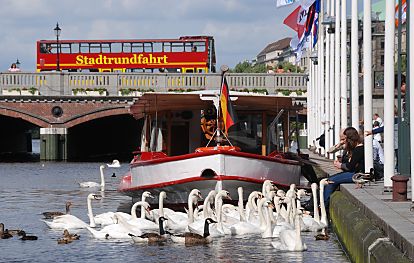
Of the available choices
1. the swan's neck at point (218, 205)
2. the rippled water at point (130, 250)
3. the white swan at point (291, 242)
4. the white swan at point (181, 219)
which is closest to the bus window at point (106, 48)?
the rippled water at point (130, 250)

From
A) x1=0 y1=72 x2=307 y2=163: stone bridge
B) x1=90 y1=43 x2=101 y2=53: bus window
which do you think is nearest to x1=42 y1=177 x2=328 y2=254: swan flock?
x1=0 y1=72 x2=307 y2=163: stone bridge

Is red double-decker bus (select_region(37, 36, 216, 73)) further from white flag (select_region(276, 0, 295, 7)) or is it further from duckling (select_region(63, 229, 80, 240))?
duckling (select_region(63, 229, 80, 240))

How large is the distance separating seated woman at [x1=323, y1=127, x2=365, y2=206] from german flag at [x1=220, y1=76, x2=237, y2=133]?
10.6 ft

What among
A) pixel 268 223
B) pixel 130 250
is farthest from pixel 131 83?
pixel 130 250

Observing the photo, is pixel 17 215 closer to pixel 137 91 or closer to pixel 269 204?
pixel 269 204

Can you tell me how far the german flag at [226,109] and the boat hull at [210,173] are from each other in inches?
37.7

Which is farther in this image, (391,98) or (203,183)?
(203,183)

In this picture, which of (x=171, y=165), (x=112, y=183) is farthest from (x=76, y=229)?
(x=112, y=183)

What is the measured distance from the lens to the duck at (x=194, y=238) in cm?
2039

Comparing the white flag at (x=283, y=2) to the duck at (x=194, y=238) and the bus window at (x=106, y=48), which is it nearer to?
the duck at (x=194, y=238)

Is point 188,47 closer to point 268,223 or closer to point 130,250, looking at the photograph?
point 268,223

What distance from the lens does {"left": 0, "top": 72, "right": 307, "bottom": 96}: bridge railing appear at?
6981 centimetres

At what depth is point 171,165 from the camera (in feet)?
85.1

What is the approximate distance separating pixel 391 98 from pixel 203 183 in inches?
253
